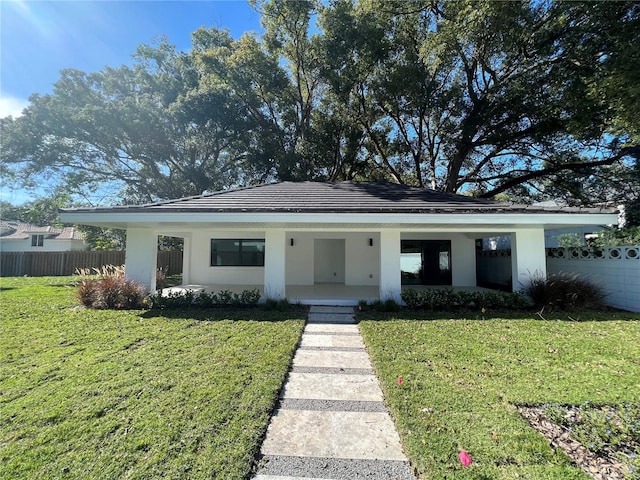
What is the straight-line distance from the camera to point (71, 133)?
17.6 meters

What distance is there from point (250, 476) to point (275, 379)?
64.2 inches

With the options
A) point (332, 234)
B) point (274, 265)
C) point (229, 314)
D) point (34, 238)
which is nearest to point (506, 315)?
point (274, 265)

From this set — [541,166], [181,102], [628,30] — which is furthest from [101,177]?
[541,166]

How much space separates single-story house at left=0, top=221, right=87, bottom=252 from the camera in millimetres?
28359

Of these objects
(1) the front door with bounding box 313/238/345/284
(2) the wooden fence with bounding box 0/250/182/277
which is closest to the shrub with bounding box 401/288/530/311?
(1) the front door with bounding box 313/238/345/284

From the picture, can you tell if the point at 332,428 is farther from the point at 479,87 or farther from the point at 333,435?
the point at 479,87

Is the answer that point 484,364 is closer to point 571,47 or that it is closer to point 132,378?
point 132,378

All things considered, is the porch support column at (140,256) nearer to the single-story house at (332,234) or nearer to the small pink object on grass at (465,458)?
the single-story house at (332,234)

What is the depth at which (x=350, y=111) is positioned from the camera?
1727 centimetres

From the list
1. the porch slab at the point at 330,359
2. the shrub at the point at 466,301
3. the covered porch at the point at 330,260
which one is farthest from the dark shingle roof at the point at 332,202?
the porch slab at the point at 330,359

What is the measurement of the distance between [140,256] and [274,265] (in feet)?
14.2

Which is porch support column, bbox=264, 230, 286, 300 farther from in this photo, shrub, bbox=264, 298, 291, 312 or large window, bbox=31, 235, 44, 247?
large window, bbox=31, 235, 44, 247

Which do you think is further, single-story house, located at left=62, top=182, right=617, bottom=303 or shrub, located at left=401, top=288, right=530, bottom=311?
shrub, located at left=401, top=288, right=530, bottom=311

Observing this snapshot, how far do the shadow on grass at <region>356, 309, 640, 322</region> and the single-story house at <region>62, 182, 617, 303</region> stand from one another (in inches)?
45.9
